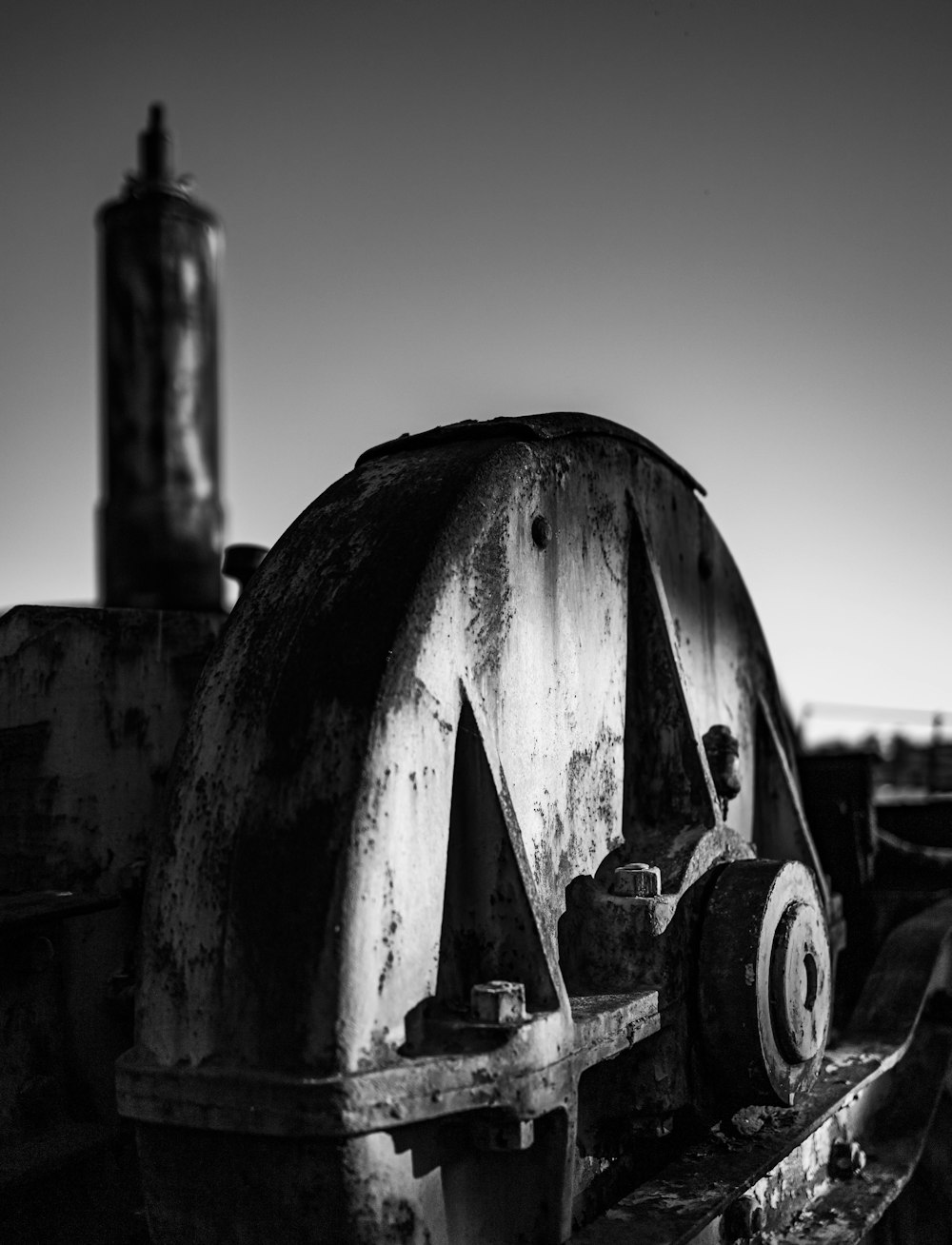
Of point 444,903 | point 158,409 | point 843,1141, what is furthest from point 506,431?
point 158,409

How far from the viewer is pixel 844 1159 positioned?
2.56m

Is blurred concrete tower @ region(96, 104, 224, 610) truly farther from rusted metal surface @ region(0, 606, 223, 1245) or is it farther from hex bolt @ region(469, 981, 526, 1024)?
hex bolt @ region(469, 981, 526, 1024)

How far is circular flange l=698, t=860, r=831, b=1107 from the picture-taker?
81.8 inches

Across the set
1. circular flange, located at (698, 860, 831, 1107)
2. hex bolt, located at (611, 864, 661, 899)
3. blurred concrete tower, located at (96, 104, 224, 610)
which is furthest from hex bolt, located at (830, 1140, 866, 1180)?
blurred concrete tower, located at (96, 104, 224, 610)

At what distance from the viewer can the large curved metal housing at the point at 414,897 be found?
61.1 inches

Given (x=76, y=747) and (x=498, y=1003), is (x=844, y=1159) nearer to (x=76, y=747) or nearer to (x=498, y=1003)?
(x=498, y=1003)

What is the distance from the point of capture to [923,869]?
3.68 m

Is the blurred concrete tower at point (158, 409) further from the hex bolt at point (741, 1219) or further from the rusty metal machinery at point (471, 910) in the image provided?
the hex bolt at point (741, 1219)

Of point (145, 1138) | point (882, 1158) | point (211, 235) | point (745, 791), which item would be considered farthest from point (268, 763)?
point (211, 235)

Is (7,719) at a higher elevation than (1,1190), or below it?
higher

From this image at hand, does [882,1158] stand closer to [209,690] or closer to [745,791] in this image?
[745,791]

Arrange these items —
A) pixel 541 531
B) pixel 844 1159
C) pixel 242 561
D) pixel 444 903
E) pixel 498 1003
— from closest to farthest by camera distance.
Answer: pixel 498 1003 < pixel 444 903 < pixel 541 531 < pixel 844 1159 < pixel 242 561

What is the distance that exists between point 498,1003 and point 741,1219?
2.47 feet

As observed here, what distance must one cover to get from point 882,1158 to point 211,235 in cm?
1562
